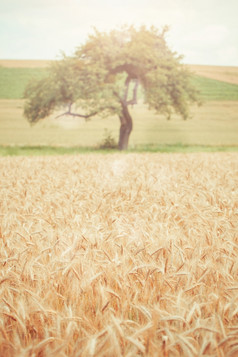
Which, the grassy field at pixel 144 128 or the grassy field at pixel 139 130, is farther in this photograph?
the grassy field at pixel 139 130

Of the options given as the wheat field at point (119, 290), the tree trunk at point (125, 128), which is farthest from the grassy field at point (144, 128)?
the wheat field at point (119, 290)

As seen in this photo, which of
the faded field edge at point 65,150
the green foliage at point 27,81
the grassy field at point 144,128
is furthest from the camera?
the green foliage at point 27,81

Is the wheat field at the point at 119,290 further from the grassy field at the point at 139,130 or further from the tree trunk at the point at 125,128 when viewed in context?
the grassy field at the point at 139,130

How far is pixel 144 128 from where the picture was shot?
36438mm

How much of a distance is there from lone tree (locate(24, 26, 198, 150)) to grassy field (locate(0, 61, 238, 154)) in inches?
99.8

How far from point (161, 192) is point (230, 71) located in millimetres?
68433

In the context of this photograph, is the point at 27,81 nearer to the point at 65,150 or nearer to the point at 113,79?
the point at 113,79

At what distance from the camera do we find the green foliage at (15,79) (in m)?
51.3

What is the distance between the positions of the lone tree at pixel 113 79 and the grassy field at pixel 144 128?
99.8 inches

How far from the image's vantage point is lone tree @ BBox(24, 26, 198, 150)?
2173 cm

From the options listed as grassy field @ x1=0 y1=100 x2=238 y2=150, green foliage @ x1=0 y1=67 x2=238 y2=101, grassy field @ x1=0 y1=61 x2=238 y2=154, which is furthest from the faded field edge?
green foliage @ x1=0 y1=67 x2=238 y2=101

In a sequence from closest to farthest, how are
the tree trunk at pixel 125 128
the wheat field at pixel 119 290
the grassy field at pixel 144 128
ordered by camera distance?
the wheat field at pixel 119 290
the tree trunk at pixel 125 128
the grassy field at pixel 144 128

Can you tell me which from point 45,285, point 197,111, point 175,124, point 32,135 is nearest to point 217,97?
point 197,111

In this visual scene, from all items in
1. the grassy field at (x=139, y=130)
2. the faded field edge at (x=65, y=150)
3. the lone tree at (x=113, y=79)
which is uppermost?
the lone tree at (x=113, y=79)
